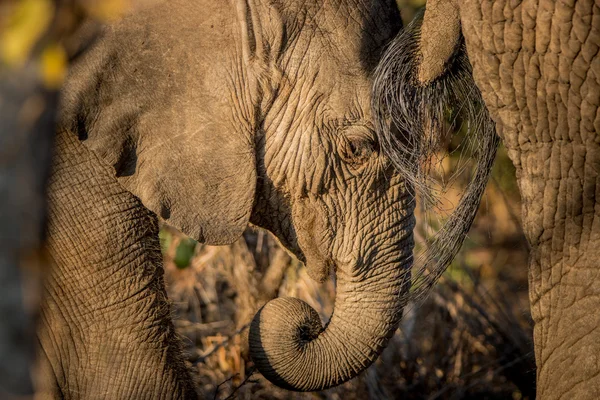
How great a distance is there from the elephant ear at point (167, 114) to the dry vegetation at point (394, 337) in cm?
123

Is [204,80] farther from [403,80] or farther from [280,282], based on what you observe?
[280,282]

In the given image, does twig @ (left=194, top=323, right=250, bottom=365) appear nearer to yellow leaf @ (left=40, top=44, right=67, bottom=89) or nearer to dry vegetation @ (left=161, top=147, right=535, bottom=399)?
dry vegetation @ (left=161, top=147, right=535, bottom=399)

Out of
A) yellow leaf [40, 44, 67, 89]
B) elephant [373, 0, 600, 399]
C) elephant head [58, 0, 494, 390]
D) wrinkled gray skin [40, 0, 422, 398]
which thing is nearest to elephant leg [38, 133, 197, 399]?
wrinkled gray skin [40, 0, 422, 398]

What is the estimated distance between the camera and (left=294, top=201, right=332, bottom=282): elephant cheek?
3.38m

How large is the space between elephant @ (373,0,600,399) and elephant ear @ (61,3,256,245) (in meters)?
0.78

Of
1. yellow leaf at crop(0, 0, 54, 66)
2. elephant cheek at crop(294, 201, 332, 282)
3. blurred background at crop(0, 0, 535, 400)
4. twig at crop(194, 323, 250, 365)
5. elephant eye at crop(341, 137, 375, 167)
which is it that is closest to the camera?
yellow leaf at crop(0, 0, 54, 66)

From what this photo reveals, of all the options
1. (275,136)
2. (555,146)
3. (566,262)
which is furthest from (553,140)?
(275,136)

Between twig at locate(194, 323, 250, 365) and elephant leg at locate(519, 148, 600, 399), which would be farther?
twig at locate(194, 323, 250, 365)

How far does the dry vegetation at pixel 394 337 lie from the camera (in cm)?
461


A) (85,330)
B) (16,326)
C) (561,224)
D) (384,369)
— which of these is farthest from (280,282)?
(16,326)

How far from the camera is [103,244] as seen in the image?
3.18 m

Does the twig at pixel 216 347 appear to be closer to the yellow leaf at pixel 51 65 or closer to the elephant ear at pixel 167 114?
the elephant ear at pixel 167 114

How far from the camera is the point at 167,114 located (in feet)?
10.2

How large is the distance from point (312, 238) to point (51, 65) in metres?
2.48
